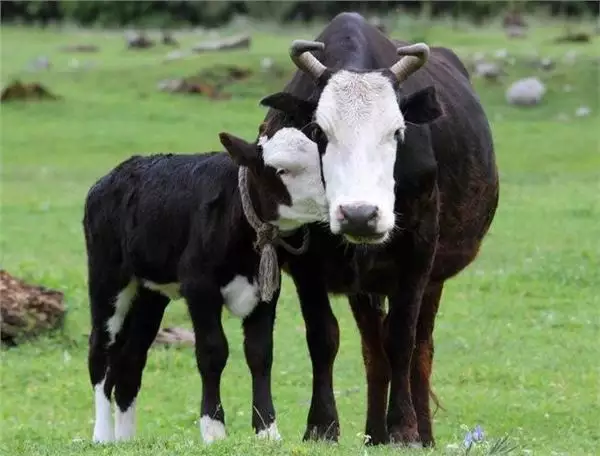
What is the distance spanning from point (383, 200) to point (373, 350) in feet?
8.13

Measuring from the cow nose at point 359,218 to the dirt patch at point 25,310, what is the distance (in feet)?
21.8

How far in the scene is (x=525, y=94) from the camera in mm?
32656

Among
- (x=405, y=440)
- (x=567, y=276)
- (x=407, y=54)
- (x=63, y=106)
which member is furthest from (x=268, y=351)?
(x=63, y=106)

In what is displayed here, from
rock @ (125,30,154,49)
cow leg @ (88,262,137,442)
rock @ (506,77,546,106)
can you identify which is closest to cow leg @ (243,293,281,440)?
cow leg @ (88,262,137,442)

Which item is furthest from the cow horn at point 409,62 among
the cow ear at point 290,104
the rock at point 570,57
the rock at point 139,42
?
the rock at point 139,42

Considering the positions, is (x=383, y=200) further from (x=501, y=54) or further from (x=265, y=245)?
(x=501, y=54)

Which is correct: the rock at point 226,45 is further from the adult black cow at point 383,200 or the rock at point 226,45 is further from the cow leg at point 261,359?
the cow leg at point 261,359

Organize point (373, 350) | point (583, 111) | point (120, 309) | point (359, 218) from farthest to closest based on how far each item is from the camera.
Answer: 1. point (583, 111)
2. point (373, 350)
3. point (120, 309)
4. point (359, 218)

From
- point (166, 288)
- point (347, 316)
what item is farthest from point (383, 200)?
point (347, 316)

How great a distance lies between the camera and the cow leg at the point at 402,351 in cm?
814

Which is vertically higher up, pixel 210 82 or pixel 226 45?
pixel 210 82

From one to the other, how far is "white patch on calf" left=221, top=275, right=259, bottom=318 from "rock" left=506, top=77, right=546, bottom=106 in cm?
2540

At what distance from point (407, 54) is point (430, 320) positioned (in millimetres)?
2335

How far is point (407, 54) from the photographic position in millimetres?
7816
